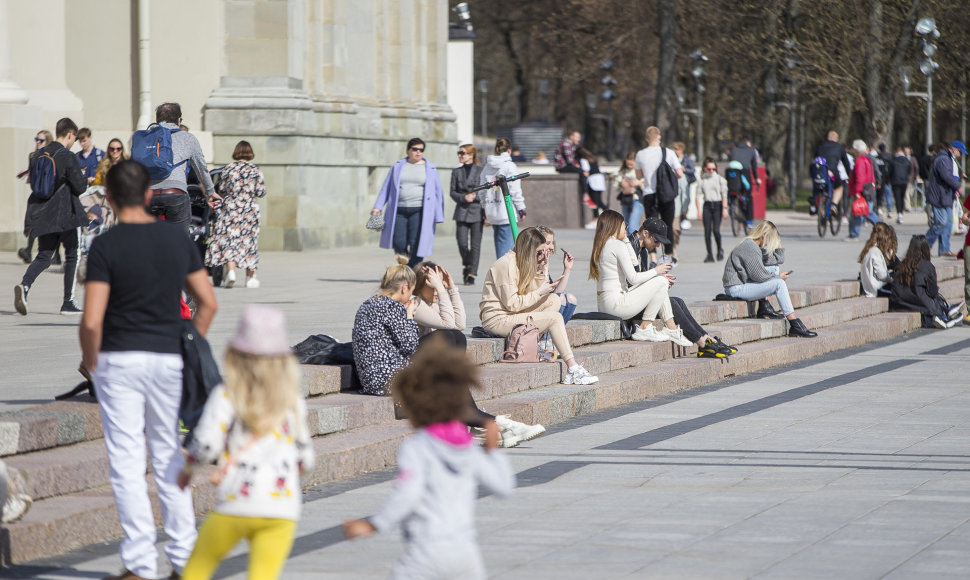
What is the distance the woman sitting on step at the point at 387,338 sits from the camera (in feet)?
29.8

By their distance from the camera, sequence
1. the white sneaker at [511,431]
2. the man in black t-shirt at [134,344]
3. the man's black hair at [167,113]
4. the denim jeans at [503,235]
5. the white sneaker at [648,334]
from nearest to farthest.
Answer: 1. the man in black t-shirt at [134,344]
2. the white sneaker at [511,431]
3. the man's black hair at [167,113]
4. the white sneaker at [648,334]
5. the denim jeans at [503,235]

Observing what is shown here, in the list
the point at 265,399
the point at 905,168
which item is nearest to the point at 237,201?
the point at 265,399

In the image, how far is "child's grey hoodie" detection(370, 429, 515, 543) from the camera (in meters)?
4.39

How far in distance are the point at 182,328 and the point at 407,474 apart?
167 cm

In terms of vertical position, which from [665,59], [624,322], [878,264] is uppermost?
[665,59]

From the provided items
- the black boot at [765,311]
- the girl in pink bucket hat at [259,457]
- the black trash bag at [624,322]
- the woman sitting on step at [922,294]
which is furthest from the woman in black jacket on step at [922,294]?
the girl in pink bucket hat at [259,457]

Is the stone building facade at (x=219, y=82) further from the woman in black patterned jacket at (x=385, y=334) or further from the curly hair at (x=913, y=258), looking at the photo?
the woman in black patterned jacket at (x=385, y=334)

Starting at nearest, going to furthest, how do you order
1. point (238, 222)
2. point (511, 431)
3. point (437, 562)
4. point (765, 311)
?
1. point (437, 562)
2. point (511, 431)
3. point (765, 311)
4. point (238, 222)

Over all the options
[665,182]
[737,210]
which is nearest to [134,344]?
[665,182]

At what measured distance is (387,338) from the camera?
9.12 m

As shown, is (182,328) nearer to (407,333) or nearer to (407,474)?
(407,474)

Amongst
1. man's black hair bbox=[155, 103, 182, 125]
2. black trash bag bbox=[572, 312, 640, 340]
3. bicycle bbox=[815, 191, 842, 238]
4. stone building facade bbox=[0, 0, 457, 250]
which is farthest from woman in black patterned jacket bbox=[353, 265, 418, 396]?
bicycle bbox=[815, 191, 842, 238]

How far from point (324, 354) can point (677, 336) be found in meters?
4.35

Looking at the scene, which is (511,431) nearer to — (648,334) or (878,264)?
(648,334)
